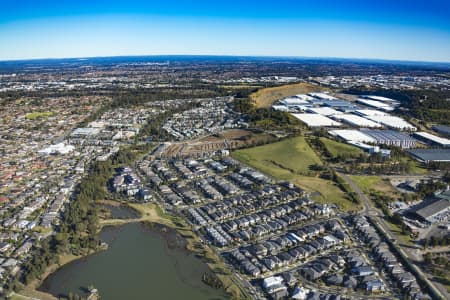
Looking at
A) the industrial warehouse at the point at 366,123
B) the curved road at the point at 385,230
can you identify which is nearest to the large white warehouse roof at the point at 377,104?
the industrial warehouse at the point at 366,123

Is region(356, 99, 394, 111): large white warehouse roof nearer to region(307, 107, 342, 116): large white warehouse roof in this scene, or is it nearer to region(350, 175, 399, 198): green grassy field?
region(307, 107, 342, 116): large white warehouse roof

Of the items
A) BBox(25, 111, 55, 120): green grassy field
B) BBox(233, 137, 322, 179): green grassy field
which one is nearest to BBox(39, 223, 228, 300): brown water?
BBox(233, 137, 322, 179): green grassy field

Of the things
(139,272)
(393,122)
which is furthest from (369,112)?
(139,272)

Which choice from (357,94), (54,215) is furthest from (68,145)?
(357,94)

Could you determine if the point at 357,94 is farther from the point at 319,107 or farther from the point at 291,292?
the point at 291,292

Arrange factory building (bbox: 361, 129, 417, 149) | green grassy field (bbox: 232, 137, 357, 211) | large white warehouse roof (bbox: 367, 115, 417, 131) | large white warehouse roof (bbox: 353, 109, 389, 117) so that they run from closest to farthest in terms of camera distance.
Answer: green grassy field (bbox: 232, 137, 357, 211) → factory building (bbox: 361, 129, 417, 149) → large white warehouse roof (bbox: 367, 115, 417, 131) → large white warehouse roof (bbox: 353, 109, 389, 117)

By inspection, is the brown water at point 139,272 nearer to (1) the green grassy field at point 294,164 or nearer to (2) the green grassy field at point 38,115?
(1) the green grassy field at point 294,164

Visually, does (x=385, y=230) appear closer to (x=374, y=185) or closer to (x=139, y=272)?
(x=374, y=185)
